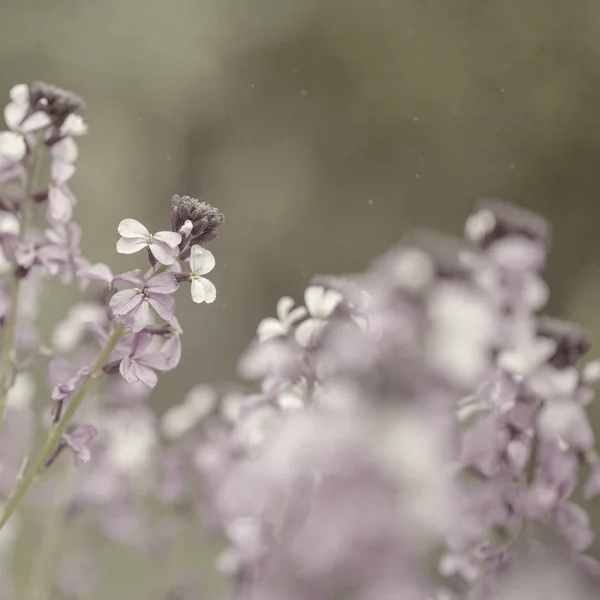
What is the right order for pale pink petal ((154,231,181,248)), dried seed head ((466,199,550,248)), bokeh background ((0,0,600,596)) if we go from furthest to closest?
bokeh background ((0,0,600,596)) → dried seed head ((466,199,550,248)) → pale pink petal ((154,231,181,248))

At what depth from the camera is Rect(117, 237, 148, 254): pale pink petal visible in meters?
0.31

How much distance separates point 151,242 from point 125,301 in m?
0.02

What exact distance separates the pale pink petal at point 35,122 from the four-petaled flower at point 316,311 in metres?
0.13

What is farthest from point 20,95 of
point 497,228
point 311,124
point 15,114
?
point 311,124

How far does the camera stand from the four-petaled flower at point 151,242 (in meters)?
0.30

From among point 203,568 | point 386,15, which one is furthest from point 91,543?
point 386,15

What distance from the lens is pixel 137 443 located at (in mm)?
536

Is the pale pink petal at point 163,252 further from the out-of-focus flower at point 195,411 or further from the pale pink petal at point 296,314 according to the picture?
the out-of-focus flower at point 195,411

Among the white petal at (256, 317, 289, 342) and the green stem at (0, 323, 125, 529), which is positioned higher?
the white petal at (256, 317, 289, 342)

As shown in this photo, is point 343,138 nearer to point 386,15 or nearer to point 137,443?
point 386,15

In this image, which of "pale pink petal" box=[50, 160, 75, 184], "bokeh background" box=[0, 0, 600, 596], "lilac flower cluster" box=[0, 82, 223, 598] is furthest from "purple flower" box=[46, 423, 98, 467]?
"bokeh background" box=[0, 0, 600, 596]

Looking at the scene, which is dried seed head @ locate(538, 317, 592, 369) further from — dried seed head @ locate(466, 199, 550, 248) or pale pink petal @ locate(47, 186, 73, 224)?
pale pink petal @ locate(47, 186, 73, 224)

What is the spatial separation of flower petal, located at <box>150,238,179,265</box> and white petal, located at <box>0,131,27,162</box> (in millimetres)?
93

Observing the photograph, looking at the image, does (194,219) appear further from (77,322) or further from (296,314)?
(77,322)
